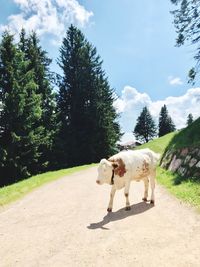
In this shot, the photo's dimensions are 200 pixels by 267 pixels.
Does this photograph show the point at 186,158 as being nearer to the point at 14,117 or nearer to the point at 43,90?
the point at 14,117

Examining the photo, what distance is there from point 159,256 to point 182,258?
1.65 feet

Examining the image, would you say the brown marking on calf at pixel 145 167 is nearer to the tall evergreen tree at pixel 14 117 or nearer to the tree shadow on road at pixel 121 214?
the tree shadow on road at pixel 121 214

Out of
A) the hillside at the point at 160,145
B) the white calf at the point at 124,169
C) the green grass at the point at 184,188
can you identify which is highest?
the hillside at the point at 160,145

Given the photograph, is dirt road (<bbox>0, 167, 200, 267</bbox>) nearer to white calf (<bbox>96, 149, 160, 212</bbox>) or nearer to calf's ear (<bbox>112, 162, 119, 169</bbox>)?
white calf (<bbox>96, 149, 160, 212</bbox>)

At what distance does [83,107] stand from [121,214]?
1560 inches

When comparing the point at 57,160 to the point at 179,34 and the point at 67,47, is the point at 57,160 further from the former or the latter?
the point at 179,34

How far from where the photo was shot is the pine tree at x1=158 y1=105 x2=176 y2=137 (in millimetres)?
114144

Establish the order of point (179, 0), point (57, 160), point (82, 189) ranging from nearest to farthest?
1. point (82, 189)
2. point (179, 0)
3. point (57, 160)

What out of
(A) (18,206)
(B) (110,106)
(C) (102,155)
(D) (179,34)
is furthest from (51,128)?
(A) (18,206)

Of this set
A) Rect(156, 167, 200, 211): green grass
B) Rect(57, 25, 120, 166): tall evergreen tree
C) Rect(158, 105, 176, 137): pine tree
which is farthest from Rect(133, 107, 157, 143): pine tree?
Rect(156, 167, 200, 211): green grass

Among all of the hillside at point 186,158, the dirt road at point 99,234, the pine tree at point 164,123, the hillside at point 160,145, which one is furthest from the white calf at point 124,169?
the pine tree at point 164,123

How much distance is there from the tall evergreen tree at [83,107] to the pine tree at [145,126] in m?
60.3

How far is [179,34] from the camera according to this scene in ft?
86.5

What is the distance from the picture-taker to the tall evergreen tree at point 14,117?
32375 mm
